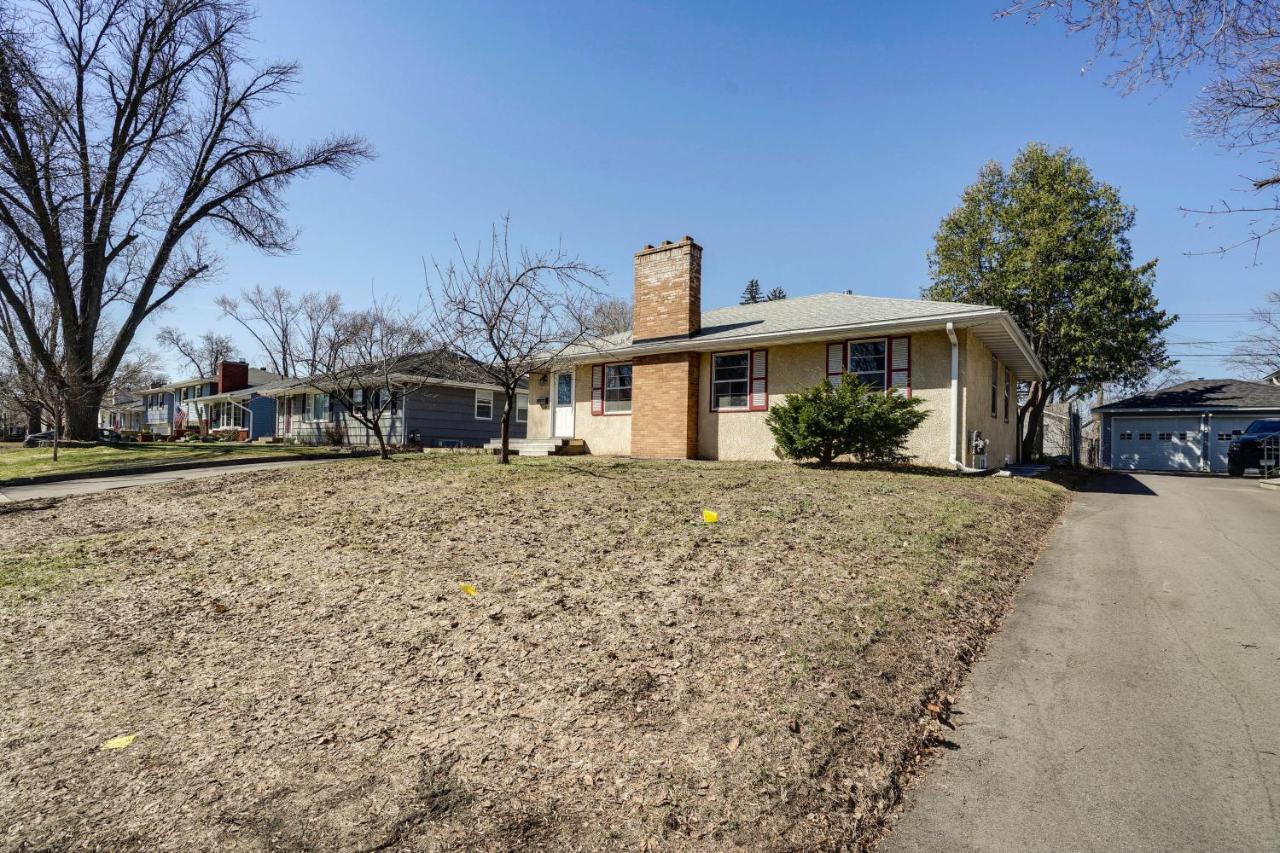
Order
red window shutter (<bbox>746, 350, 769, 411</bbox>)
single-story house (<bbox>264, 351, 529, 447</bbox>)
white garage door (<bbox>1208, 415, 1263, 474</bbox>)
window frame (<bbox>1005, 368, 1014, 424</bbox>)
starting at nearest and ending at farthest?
red window shutter (<bbox>746, 350, 769, 411</bbox>) < window frame (<bbox>1005, 368, 1014, 424</bbox>) < single-story house (<bbox>264, 351, 529, 447</bbox>) < white garage door (<bbox>1208, 415, 1263, 474</bbox>)

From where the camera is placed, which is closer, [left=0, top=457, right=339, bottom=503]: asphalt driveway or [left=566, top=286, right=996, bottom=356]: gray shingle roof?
[left=0, top=457, right=339, bottom=503]: asphalt driveway

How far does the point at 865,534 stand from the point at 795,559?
4.07 feet

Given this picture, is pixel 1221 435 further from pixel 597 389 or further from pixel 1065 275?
pixel 597 389

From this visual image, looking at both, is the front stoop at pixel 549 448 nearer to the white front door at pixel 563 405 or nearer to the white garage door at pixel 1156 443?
the white front door at pixel 563 405

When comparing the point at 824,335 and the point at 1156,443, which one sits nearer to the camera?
the point at 824,335

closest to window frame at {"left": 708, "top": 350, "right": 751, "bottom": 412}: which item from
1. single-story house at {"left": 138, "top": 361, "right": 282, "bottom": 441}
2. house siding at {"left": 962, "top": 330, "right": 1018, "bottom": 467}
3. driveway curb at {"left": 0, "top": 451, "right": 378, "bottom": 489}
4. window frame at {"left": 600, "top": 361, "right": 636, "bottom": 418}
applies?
window frame at {"left": 600, "top": 361, "right": 636, "bottom": 418}

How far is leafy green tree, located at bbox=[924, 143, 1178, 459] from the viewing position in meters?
21.5

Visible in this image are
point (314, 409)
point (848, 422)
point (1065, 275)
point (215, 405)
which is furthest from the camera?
point (215, 405)

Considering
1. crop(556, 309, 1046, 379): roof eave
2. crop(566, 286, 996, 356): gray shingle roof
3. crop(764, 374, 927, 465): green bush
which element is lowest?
crop(764, 374, 927, 465): green bush

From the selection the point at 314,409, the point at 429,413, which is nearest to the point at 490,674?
the point at 429,413

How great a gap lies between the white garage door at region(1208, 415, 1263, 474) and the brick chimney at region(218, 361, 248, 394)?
167 feet

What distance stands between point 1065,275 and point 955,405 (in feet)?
45.4

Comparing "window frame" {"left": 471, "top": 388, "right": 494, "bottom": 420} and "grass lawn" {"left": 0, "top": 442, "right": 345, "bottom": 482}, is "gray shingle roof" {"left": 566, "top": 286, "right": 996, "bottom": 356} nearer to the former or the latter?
"window frame" {"left": 471, "top": 388, "right": 494, "bottom": 420}

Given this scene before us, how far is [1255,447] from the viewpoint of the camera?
753 inches
